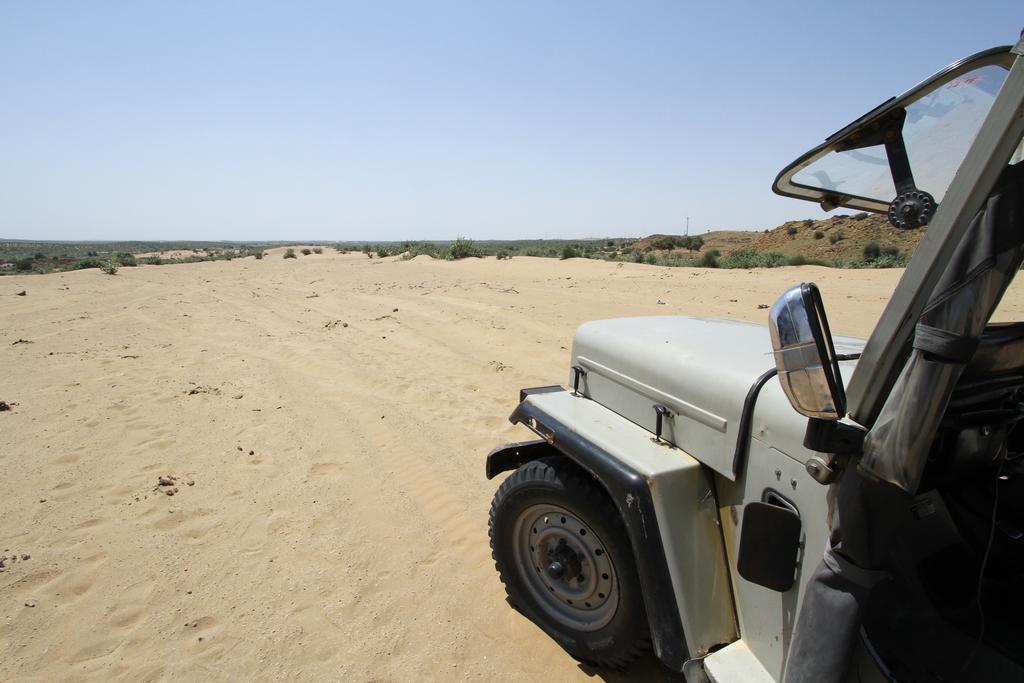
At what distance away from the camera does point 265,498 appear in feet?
13.5

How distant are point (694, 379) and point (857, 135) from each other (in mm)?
1042

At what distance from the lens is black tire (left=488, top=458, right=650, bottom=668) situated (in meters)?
2.25

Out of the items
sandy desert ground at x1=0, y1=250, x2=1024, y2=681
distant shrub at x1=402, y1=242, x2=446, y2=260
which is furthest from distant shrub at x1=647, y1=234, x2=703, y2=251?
sandy desert ground at x1=0, y1=250, x2=1024, y2=681

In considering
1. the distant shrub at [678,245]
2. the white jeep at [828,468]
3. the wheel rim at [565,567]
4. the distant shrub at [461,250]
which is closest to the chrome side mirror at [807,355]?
the white jeep at [828,468]

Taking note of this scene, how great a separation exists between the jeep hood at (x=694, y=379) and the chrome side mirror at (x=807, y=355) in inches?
17.5

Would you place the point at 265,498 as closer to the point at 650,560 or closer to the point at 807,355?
the point at 650,560

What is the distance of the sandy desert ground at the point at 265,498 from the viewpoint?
2.75 meters

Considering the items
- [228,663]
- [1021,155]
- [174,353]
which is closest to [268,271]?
[174,353]

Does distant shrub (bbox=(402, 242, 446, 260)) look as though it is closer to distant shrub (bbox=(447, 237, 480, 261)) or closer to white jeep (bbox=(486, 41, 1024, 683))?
distant shrub (bbox=(447, 237, 480, 261))

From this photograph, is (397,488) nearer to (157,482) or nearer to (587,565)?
(157,482)

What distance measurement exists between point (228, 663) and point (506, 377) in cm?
450

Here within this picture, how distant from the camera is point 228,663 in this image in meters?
2.66

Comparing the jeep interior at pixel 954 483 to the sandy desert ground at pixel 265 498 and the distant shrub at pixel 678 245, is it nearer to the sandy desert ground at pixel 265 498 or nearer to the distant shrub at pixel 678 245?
the sandy desert ground at pixel 265 498

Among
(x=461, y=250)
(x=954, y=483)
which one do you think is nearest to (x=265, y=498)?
Result: (x=954, y=483)
